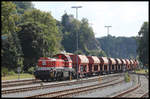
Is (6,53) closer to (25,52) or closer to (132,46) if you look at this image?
(25,52)

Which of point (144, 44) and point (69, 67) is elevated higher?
point (144, 44)

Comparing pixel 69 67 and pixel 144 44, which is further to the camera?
pixel 144 44

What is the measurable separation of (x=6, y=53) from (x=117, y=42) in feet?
407

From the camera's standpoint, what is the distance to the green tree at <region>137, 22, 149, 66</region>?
9394 centimetres

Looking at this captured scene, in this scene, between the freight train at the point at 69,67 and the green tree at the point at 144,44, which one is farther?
the green tree at the point at 144,44

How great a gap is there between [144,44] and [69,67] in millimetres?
53550

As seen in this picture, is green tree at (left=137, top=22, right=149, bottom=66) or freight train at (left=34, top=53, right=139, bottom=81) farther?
green tree at (left=137, top=22, right=149, bottom=66)

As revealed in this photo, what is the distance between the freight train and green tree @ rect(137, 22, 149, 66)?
19754mm

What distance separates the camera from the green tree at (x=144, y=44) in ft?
308

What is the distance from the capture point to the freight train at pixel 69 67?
4131 centimetres

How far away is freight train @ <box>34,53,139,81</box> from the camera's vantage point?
4131 cm

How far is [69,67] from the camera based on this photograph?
47750 mm

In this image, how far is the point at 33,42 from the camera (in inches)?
2736

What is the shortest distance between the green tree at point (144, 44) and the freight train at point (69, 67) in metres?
19.8
